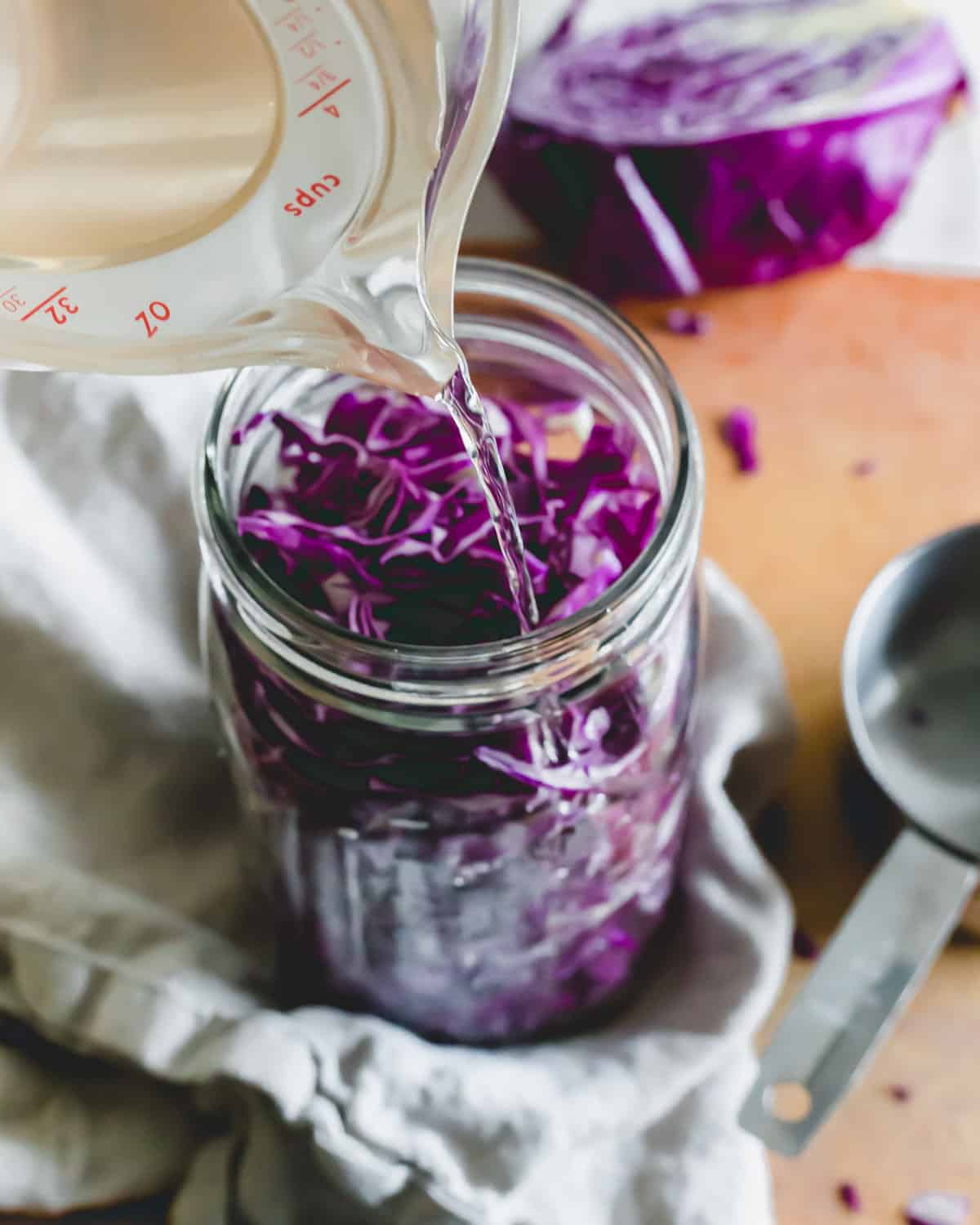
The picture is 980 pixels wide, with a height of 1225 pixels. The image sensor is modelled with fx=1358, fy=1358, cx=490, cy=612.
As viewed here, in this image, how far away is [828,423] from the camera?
86 centimetres

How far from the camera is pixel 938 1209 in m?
0.67

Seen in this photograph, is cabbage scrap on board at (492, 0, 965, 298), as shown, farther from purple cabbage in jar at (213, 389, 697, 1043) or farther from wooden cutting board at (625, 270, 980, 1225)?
purple cabbage in jar at (213, 389, 697, 1043)

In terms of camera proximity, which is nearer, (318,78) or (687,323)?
(318,78)

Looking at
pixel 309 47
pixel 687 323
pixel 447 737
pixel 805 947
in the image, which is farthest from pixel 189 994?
pixel 687 323

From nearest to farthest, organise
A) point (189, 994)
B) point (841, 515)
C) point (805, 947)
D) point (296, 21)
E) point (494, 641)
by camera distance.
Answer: point (296, 21)
point (494, 641)
point (189, 994)
point (805, 947)
point (841, 515)

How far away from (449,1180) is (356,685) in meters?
0.26

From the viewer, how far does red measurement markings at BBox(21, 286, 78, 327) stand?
40 cm

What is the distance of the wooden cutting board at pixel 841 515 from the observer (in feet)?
2.26

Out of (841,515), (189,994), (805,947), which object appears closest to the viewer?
(189,994)

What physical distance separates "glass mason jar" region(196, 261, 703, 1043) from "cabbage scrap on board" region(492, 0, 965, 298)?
1.01 ft

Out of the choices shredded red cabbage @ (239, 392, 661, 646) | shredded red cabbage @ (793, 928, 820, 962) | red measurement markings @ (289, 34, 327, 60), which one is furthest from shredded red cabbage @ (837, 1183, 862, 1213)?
red measurement markings @ (289, 34, 327, 60)

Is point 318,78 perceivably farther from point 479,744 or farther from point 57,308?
point 479,744

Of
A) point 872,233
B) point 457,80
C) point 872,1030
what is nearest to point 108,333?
point 457,80

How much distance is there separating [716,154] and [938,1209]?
634 mm
